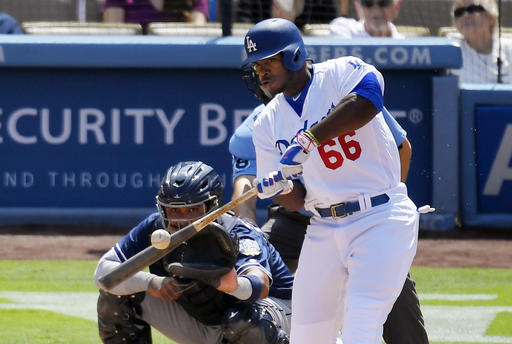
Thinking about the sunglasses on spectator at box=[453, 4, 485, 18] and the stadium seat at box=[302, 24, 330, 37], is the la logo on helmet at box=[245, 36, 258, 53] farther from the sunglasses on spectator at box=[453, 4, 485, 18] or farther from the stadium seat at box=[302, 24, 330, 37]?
the sunglasses on spectator at box=[453, 4, 485, 18]

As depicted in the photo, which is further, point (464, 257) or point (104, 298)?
point (464, 257)

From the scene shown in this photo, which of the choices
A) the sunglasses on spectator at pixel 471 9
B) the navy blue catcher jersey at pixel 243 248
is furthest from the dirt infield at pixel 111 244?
the navy blue catcher jersey at pixel 243 248

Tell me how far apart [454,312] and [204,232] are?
8.53ft

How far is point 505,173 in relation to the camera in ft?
30.7

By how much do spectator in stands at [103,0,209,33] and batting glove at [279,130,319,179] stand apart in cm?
654

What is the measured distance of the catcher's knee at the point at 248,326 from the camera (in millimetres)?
4637

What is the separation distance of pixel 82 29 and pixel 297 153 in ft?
20.4

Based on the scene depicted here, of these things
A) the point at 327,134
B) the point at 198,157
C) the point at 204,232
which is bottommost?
the point at 198,157

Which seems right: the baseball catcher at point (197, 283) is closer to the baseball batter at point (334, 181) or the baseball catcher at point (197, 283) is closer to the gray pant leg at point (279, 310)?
the gray pant leg at point (279, 310)

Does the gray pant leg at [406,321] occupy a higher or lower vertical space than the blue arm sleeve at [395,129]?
lower

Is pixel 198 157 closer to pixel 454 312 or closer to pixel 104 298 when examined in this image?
pixel 454 312

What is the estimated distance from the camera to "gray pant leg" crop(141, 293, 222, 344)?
16.1ft

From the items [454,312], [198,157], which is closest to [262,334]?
[454,312]

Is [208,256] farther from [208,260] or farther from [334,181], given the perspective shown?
[334,181]
